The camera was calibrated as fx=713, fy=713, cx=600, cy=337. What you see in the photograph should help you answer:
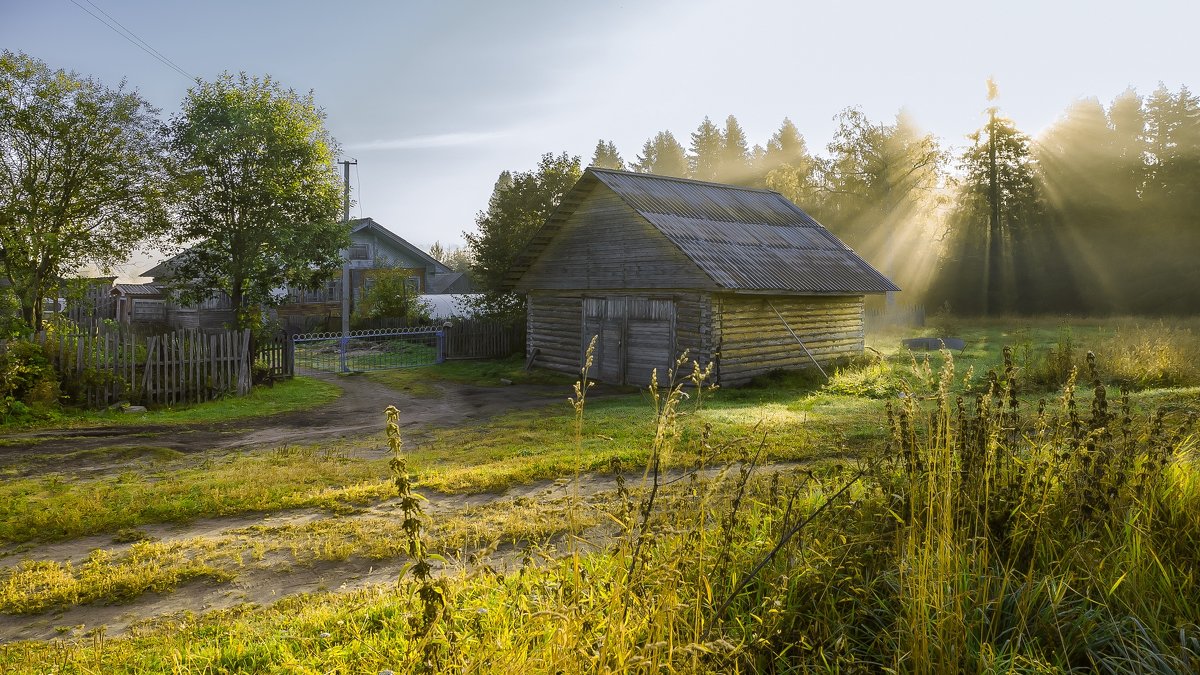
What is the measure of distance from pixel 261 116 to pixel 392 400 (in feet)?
32.3

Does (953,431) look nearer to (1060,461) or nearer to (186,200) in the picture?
(1060,461)

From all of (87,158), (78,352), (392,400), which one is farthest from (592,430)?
(87,158)

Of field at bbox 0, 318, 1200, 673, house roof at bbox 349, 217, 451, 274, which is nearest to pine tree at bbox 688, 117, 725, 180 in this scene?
house roof at bbox 349, 217, 451, 274

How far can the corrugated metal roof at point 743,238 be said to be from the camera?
64.1 ft

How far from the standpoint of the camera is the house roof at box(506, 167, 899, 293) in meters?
19.6

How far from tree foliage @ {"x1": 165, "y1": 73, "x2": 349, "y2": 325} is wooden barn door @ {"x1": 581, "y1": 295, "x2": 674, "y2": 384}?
9.08m

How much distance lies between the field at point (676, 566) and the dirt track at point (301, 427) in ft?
10.8

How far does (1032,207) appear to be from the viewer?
46312 mm

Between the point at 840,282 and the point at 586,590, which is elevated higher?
the point at 840,282

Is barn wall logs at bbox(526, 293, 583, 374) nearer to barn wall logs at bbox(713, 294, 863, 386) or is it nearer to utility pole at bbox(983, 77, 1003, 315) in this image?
barn wall logs at bbox(713, 294, 863, 386)

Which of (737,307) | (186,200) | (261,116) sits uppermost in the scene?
(261,116)

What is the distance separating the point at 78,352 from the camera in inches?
606

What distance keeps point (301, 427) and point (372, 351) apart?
60.5ft

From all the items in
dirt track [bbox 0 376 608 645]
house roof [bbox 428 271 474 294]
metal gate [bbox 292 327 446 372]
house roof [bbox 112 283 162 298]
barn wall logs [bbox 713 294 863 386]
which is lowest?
dirt track [bbox 0 376 608 645]
